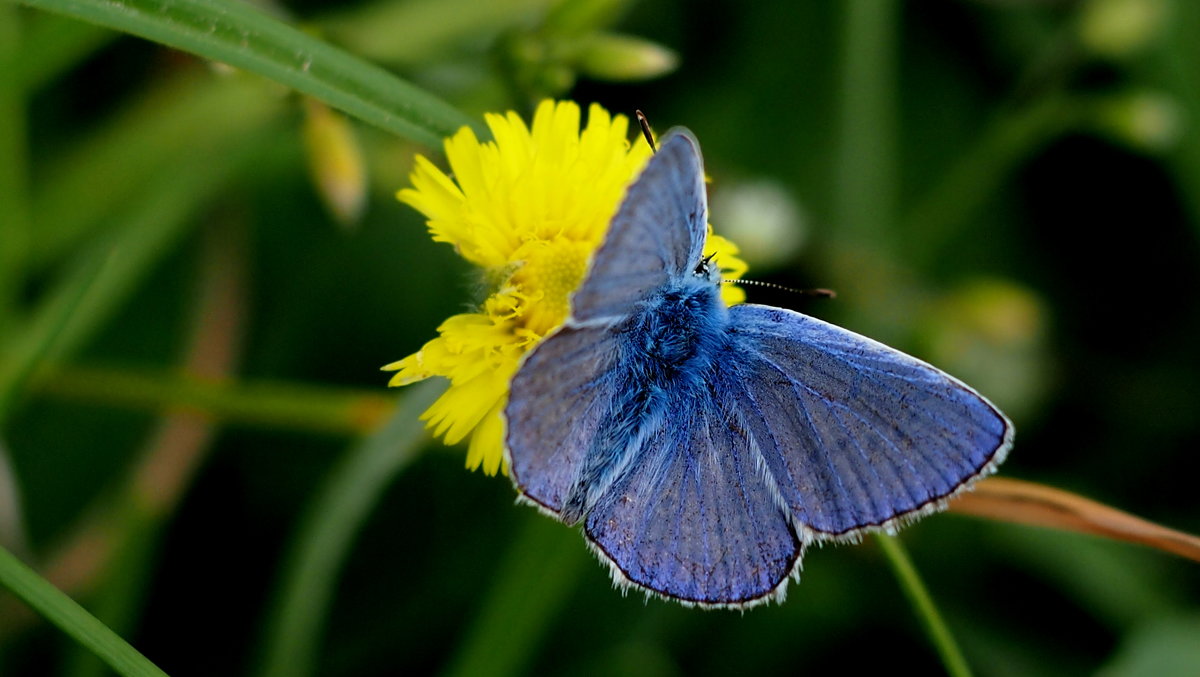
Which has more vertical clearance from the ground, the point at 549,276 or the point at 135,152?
the point at 549,276

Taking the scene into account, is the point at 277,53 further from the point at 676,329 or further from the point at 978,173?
the point at 978,173

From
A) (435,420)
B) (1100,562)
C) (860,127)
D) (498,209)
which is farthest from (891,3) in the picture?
(435,420)

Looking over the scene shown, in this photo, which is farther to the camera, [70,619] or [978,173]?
[978,173]

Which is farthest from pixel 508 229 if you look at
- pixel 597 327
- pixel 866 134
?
pixel 866 134

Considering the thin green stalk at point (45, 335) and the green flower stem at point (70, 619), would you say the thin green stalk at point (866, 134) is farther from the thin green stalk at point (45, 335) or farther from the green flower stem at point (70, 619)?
the green flower stem at point (70, 619)

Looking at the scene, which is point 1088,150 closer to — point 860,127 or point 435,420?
point 860,127

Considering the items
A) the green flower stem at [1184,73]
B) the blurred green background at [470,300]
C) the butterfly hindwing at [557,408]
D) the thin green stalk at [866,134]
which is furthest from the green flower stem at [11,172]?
the green flower stem at [1184,73]
